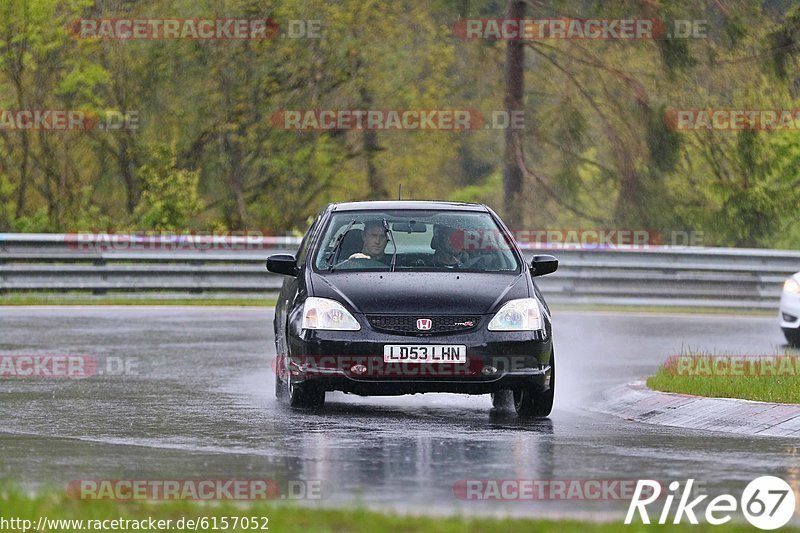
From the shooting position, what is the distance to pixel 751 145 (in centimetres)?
3953

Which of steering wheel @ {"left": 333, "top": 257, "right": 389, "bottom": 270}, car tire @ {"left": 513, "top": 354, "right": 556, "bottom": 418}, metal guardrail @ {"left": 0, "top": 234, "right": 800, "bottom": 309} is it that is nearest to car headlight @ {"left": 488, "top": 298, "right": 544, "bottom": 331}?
car tire @ {"left": 513, "top": 354, "right": 556, "bottom": 418}

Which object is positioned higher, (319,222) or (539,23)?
(539,23)

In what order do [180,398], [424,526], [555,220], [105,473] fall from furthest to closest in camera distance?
1. [555,220]
2. [180,398]
3. [105,473]
4. [424,526]

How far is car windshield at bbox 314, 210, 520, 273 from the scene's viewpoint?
13.3 meters

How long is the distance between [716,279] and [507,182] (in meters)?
10.2

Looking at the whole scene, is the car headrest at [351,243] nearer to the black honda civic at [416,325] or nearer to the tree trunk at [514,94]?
the black honda civic at [416,325]

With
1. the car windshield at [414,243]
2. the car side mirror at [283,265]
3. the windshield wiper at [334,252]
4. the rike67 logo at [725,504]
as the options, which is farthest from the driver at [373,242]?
the rike67 logo at [725,504]

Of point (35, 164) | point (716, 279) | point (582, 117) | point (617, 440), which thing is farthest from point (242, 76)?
point (617, 440)

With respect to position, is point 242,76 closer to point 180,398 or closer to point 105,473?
point 180,398

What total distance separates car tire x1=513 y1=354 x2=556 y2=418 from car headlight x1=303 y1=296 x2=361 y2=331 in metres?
1.35

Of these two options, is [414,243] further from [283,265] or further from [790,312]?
[790,312]

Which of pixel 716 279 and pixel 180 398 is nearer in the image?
pixel 180 398

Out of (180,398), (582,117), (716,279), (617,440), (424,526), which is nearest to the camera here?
(424,526)

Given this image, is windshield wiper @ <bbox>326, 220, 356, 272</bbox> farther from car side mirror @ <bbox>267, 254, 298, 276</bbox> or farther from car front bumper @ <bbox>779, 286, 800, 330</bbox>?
car front bumper @ <bbox>779, 286, 800, 330</bbox>
